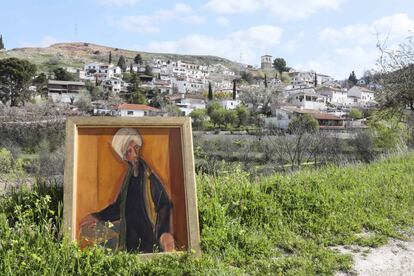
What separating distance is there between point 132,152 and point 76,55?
165 metres

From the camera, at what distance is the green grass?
296 centimetres

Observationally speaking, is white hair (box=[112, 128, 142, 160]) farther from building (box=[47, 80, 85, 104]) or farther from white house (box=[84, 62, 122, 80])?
white house (box=[84, 62, 122, 80])

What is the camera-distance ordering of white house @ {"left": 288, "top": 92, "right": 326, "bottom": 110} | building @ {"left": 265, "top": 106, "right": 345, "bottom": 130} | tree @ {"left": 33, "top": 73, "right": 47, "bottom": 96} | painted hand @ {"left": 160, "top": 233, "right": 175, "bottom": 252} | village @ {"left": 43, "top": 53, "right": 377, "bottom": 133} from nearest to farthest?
painted hand @ {"left": 160, "top": 233, "right": 175, "bottom": 252} → building @ {"left": 265, "top": 106, "right": 345, "bottom": 130} → village @ {"left": 43, "top": 53, "right": 377, "bottom": 133} → tree @ {"left": 33, "top": 73, "right": 47, "bottom": 96} → white house @ {"left": 288, "top": 92, "right": 326, "bottom": 110}

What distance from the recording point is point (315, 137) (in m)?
38.6

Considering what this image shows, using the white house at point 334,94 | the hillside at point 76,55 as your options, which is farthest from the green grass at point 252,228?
the hillside at point 76,55

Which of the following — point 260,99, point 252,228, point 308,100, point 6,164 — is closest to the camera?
point 252,228

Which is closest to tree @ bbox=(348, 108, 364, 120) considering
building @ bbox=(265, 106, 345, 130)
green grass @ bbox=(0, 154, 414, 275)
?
building @ bbox=(265, 106, 345, 130)

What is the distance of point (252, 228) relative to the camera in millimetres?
4043

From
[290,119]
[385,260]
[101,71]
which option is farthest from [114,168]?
[101,71]

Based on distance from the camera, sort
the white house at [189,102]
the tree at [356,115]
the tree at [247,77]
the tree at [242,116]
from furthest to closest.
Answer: the tree at [247,77], the white house at [189,102], the tree at [356,115], the tree at [242,116]

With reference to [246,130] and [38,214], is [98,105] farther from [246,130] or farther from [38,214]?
[38,214]

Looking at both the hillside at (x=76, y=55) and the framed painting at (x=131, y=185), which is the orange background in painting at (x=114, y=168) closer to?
the framed painting at (x=131, y=185)

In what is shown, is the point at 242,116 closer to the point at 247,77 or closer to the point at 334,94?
the point at 334,94

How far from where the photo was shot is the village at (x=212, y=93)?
213 ft
